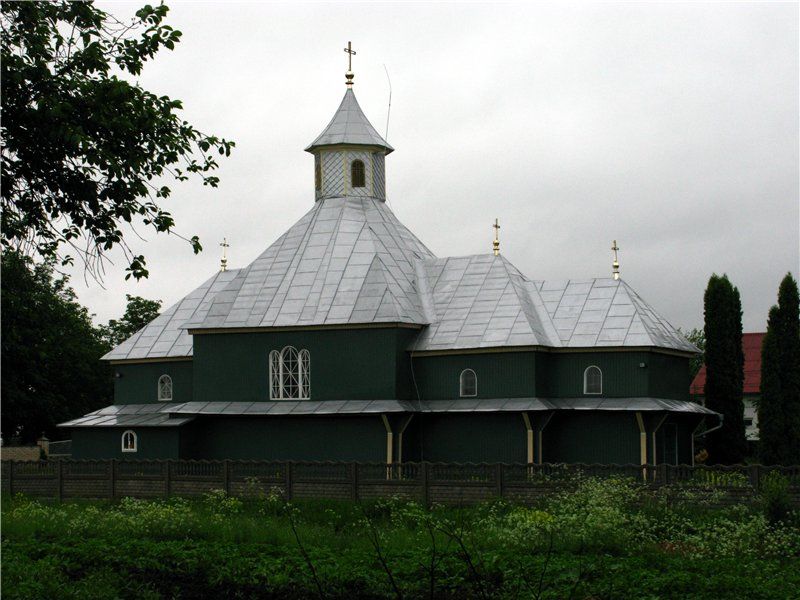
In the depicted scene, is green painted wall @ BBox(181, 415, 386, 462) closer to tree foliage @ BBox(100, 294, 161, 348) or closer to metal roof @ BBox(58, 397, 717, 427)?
metal roof @ BBox(58, 397, 717, 427)

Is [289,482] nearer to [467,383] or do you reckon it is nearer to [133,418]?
[467,383]

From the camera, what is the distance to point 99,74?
12.6m

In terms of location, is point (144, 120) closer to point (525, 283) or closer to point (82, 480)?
point (82, 480)

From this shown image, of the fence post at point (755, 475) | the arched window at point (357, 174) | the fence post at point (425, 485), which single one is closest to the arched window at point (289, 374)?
the arched window at point (357, 174)

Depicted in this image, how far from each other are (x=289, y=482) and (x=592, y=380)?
30.4ft

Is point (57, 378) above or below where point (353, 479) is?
above

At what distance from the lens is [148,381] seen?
1406 inches

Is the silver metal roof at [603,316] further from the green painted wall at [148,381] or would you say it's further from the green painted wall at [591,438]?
the green painted wall at [148,381]

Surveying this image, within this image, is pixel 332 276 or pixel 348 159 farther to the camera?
pixel 348 159

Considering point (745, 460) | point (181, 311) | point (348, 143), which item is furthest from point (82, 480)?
point (745, 460)

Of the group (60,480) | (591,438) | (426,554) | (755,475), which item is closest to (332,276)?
(591,438)

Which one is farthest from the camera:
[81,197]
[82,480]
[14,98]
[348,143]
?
[348,143]

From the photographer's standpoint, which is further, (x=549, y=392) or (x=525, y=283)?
(x=525, y=283)

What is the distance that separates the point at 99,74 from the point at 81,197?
4.49ft
